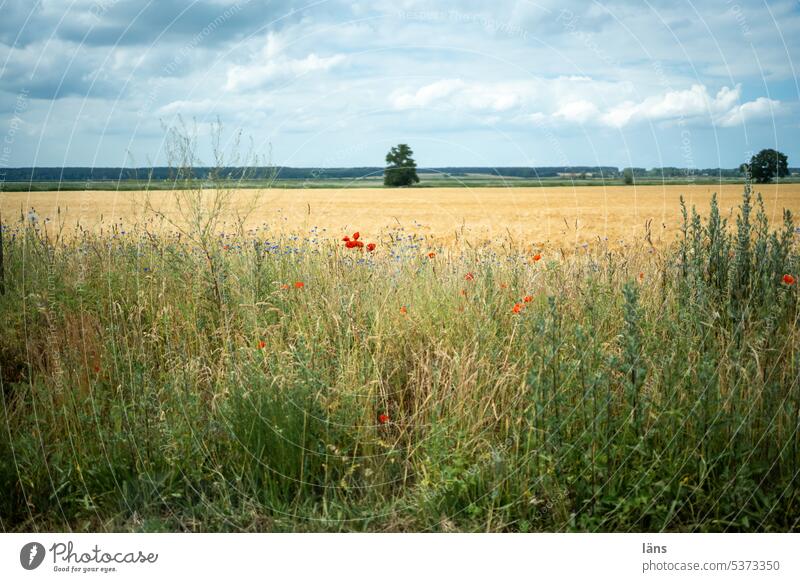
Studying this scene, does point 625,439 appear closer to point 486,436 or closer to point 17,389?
point 486,436

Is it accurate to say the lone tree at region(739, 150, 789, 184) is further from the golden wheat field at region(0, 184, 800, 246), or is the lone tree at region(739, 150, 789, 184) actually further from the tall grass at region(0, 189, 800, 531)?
the golden wheat field at region(0, 184, 800, 246)

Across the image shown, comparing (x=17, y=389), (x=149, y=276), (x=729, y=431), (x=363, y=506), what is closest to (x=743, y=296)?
(x=729, y=431)

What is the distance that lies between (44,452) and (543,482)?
2.34 m

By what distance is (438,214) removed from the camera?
934 inches

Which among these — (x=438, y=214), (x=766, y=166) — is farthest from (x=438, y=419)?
(x=438, y=214)

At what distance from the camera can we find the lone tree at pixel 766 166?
3.39m

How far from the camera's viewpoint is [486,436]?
304 cm

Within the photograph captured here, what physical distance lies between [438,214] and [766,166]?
67.0 feet

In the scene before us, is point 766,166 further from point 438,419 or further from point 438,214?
point 438,214

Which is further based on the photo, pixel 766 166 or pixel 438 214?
pixel 438 214

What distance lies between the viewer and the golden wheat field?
268 inches

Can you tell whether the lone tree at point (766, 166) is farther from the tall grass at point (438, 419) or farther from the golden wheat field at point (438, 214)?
the golden wheat field at point (438, 214)

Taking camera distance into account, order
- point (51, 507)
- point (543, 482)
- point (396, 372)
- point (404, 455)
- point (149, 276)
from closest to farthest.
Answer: point (543, 482), point (51, 507), point (404, 455), point (396, 372), point (149, 276)

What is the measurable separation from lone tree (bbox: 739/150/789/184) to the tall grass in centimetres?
31
